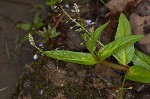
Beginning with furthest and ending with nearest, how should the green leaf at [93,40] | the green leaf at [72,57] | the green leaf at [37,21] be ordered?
the green leaf at [37,21]
the green leaf at [72,57]
the green leaf at [93,40]

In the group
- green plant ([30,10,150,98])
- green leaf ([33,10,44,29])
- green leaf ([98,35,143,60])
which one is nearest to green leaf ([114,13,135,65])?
green plant ([30,10,150,98])

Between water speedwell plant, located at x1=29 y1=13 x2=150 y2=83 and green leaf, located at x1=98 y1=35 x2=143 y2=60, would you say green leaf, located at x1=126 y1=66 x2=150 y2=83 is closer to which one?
water speedwell plant, located at x1=29 y1=13 x2=150 y2=83

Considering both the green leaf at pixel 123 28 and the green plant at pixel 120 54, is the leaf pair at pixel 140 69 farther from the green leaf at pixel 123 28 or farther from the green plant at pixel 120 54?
the green leaf at pixel 123 28

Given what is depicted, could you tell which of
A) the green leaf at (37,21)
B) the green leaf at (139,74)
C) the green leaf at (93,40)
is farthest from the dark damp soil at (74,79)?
the green leaf at (93,40)

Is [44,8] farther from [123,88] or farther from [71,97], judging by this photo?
[123,88]

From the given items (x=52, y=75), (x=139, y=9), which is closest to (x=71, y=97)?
(x=52, y=75)

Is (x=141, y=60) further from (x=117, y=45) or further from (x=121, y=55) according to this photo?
(x=117, y=45)

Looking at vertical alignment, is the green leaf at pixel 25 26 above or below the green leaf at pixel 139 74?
above
